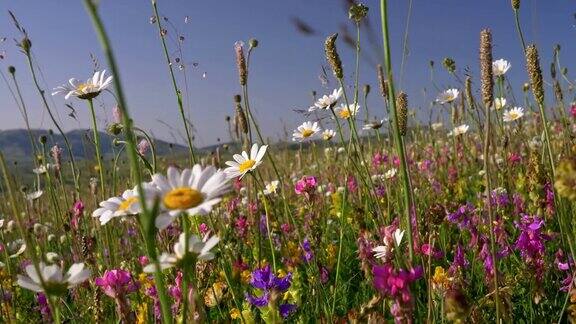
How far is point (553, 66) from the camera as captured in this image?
295cm

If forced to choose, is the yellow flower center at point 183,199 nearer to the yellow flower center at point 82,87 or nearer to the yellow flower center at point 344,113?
the yellow flower center at point 82,87

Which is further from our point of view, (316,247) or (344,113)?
(344,113)

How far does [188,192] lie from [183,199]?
0.12 feet

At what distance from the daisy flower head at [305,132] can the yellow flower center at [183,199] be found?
8.67 ft

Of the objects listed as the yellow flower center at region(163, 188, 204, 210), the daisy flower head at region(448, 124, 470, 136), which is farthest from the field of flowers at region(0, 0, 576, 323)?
the daisy flower head at region(448, 124, 470, 136)

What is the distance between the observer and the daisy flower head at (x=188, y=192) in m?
1.04

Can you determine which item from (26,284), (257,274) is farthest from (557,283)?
(26,284)

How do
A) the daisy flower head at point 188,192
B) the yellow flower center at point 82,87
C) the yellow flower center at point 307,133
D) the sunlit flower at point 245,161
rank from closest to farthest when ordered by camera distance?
1. the daisy flower head at point 188,192
2. the sunlit flower at point 245,161
3. the yellow flower center at point 82,87
4. the yellow flower center at point 307,133

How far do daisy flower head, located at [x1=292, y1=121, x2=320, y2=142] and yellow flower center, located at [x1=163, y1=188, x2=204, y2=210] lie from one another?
2.64 m

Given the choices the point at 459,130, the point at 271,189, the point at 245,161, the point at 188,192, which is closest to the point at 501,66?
the point at 459,130

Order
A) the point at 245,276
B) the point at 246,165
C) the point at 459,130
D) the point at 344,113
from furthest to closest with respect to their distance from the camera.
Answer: the point at 459,130 < the point at 344,113 < the point at 245,276 < the point at 246,165

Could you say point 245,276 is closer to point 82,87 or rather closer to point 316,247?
point 316,247

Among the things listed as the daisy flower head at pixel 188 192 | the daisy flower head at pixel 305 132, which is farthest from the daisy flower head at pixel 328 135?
the daisy flower head at pixel 188 192

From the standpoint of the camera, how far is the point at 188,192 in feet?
3.61
